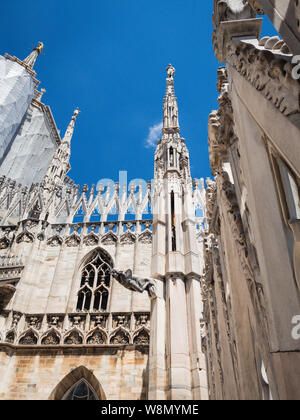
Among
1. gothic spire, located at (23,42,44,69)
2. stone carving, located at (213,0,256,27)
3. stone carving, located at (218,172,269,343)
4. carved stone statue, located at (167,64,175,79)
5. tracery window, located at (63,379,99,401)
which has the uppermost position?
gothic spire, located at (23,42,44,69)

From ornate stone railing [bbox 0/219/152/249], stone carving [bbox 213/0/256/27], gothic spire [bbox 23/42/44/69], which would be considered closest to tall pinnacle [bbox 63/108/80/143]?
ornate stone railing [bbox 0/219/152/249]

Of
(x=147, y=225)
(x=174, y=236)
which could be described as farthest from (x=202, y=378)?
(x=147, y=225)

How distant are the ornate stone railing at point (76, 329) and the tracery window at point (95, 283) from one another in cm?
67

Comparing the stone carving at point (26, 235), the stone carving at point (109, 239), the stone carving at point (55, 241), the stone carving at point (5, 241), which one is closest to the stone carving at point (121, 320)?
the stone carving at point (109, 239)

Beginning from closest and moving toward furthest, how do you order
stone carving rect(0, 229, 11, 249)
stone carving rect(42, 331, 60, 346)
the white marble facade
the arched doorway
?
the white marble facade < the arched doorway < stone carving rect(42, 331, 60, 346) < stone carving rect(0, 229, 11, 249)

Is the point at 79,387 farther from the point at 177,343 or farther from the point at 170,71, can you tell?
the point at 170,71

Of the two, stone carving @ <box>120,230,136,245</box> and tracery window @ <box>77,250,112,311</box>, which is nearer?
tracery window @ <box>77,250,112,311</box>

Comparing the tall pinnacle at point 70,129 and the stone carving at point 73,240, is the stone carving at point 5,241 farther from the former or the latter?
the tall pinnacle at point 70,129

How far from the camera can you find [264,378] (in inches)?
79.9

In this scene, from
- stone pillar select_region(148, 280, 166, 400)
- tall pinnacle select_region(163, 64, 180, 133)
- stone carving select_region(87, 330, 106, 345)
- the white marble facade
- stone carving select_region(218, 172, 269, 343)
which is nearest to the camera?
stone carving select_region(218, 172, 269, 343)

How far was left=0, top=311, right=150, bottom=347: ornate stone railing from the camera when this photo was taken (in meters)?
10.5

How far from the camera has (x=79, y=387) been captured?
1003cm

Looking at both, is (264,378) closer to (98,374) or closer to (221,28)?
(221,28)

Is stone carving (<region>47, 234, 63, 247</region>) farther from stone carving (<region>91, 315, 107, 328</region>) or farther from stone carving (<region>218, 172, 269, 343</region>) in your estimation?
stone carving (<region>218, 172, 269, 343</region>)
